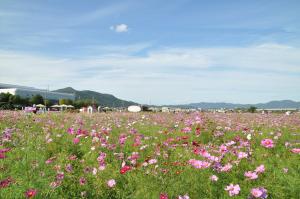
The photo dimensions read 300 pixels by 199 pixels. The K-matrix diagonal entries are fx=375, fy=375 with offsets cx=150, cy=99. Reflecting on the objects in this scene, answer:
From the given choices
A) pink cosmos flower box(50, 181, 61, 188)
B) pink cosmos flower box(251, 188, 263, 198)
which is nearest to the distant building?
pink cosmos flower box(50, 181, 61, 188)

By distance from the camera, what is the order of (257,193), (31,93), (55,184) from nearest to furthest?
1. (257,193)
2. (55,184)
3. (31,93)

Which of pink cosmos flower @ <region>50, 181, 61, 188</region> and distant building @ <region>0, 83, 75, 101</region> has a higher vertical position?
distant building @ <region>0, 83, 75, 101</region>

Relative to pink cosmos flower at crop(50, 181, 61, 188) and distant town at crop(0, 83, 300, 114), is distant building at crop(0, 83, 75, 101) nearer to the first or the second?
distant town at crop(0, 83, 300, 114)

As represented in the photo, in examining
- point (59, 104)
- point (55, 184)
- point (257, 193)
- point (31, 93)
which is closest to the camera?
point (257, 193)

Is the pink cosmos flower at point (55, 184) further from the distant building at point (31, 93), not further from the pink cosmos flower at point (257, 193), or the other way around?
the distant building at point (31, 93)

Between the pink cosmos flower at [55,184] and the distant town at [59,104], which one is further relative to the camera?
the distant town at [59,104]

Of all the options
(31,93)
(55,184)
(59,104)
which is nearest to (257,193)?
(55,184)

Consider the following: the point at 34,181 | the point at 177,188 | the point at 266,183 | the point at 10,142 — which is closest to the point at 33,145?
the point at 10,142

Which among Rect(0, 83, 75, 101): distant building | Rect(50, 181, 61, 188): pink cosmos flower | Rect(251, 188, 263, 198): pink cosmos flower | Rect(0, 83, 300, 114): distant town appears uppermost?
Rect(0, 83, 75, 101): distant building

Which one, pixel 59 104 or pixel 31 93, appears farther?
pixel 31 93

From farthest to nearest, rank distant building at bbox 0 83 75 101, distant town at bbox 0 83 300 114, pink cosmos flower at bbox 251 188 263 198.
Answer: distant building at bbox 0 83 75 101 → distant town at bbox 0 83 300 114 → pink cosmos flower at bbox 251 188 263 198

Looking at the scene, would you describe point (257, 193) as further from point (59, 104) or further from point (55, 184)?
point (59, 104)

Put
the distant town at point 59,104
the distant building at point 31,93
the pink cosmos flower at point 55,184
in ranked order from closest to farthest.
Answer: the pink cosmos flower at point 55,184 < the distant town at point 59,104 < the distant building at point 31,93

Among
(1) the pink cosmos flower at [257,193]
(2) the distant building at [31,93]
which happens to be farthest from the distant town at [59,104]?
(1) the pink cosmos flower at [257,193]
